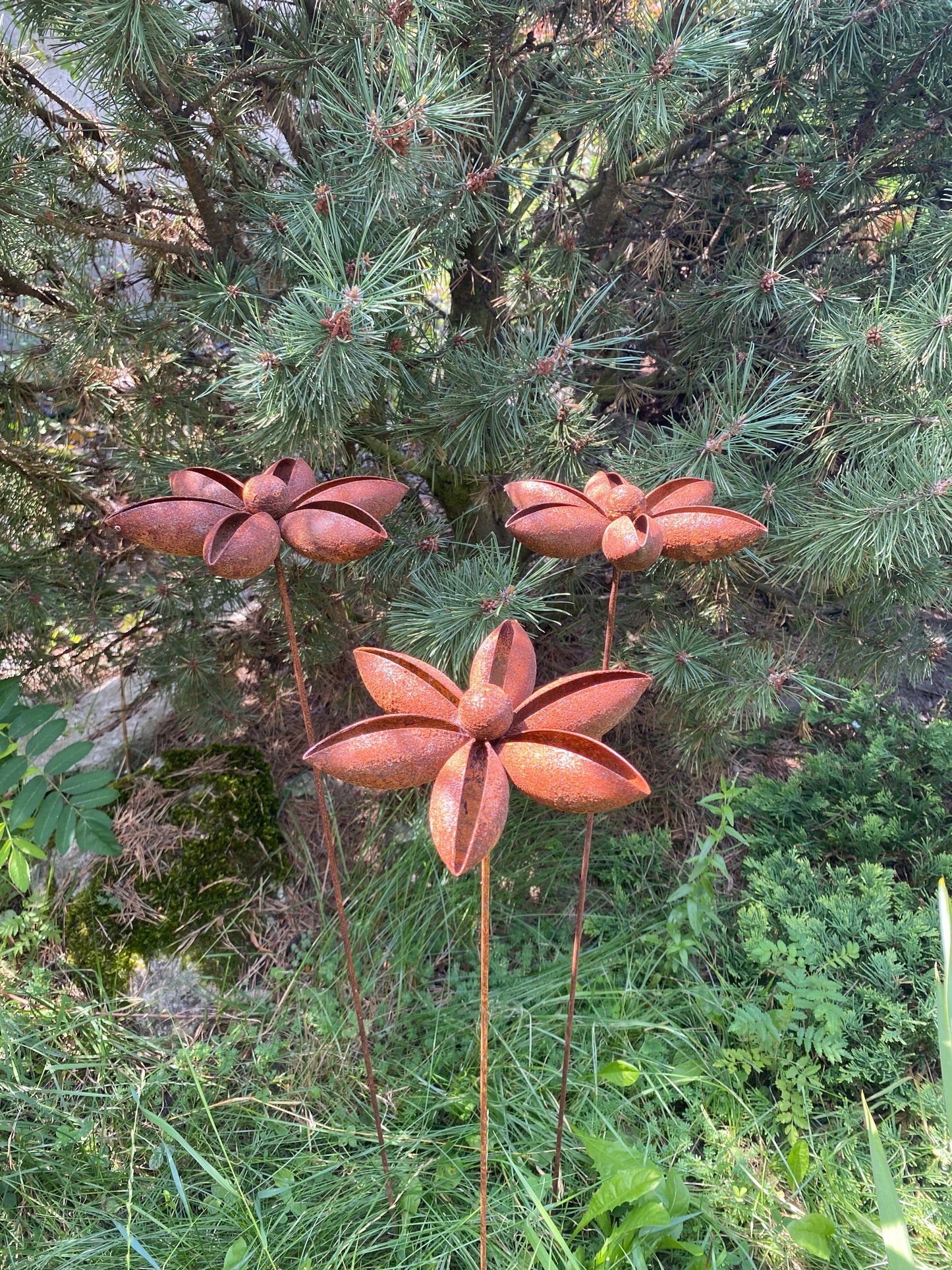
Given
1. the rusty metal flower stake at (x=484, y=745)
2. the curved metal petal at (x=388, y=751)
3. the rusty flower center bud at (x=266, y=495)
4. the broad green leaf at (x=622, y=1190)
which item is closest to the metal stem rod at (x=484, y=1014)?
the rusty metal flower stake at (x=484, y=745)

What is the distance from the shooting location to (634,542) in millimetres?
914

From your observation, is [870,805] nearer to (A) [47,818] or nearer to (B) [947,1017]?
(B) [947,1017]

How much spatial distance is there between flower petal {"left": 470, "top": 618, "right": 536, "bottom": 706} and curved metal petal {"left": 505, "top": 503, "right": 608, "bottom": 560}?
13 centimetres

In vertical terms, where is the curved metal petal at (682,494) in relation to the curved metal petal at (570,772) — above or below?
above

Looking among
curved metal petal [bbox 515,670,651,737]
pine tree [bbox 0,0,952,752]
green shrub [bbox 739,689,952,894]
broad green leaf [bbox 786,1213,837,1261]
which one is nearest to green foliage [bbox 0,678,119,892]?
pine tree [bbox 0,0,952,752]

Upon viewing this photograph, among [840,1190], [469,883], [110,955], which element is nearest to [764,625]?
[469,883]

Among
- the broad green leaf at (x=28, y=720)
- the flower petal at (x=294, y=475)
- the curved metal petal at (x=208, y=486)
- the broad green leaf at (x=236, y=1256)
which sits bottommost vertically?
the broad green leaf at (x=236, y=1256)

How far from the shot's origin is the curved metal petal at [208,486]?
98 centimetres

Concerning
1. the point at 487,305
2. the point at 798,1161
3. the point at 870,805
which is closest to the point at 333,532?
the point at 487,305

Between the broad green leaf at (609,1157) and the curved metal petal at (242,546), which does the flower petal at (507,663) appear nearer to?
the curved metal petal at (242,546)

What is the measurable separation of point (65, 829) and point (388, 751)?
1156 millimetres

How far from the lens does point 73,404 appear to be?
5.57ft

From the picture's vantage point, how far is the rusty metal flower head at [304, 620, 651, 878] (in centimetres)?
70

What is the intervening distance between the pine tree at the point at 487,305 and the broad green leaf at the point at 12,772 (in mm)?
286
